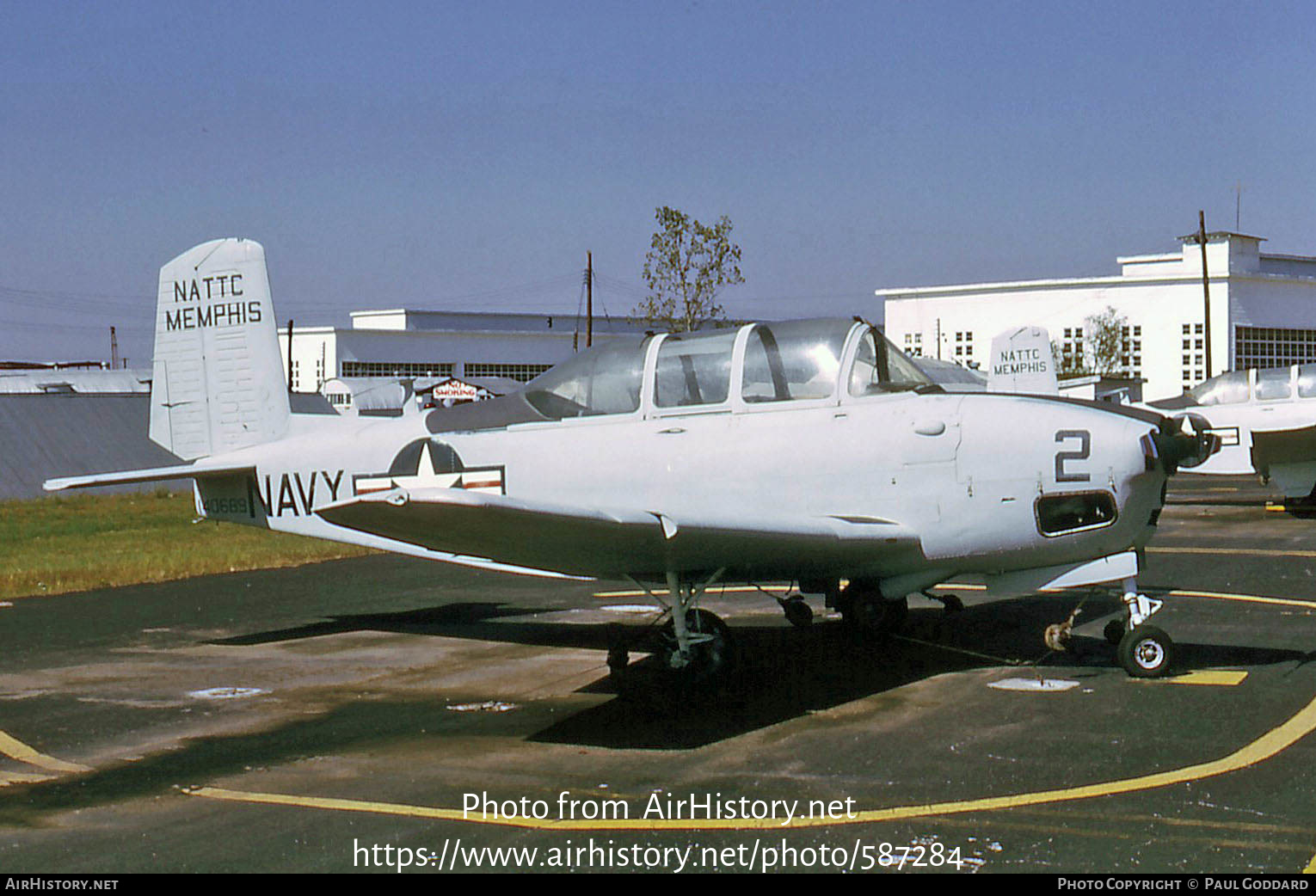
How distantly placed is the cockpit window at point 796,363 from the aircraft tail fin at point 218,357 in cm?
487

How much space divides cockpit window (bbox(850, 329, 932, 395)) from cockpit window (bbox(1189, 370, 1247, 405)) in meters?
17.2

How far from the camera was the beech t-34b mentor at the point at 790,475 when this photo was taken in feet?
28.6

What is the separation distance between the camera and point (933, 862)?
544 cm

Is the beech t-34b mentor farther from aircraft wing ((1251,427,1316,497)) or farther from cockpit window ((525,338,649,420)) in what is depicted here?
aircraft wing ((1251,427,1316,497))

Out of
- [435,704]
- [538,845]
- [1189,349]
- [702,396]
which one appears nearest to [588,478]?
[702,396]

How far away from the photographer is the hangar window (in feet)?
29.0

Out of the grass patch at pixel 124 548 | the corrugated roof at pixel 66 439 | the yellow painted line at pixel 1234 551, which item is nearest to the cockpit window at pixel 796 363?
the grass patch at pixel 124 548

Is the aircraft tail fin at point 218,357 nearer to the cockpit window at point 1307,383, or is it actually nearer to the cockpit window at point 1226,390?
the cockpit window at point 1226,390

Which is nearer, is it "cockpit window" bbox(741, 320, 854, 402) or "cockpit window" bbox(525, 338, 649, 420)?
"cockpit window" bbox(741, 320, 854, 402)

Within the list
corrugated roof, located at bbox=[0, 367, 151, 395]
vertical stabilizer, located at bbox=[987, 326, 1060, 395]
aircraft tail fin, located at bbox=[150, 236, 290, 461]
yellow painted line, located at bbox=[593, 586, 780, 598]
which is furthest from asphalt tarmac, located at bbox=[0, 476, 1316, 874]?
corrugated roof, located at bbox=[0, 367, 151, 395]

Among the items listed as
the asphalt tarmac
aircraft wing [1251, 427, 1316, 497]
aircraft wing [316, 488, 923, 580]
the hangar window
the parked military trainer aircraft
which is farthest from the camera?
the parked military trainer aircraft

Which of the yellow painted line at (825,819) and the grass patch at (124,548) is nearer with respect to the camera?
the yellow painted line at (825,819)

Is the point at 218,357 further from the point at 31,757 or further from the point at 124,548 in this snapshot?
the point at 124,548
